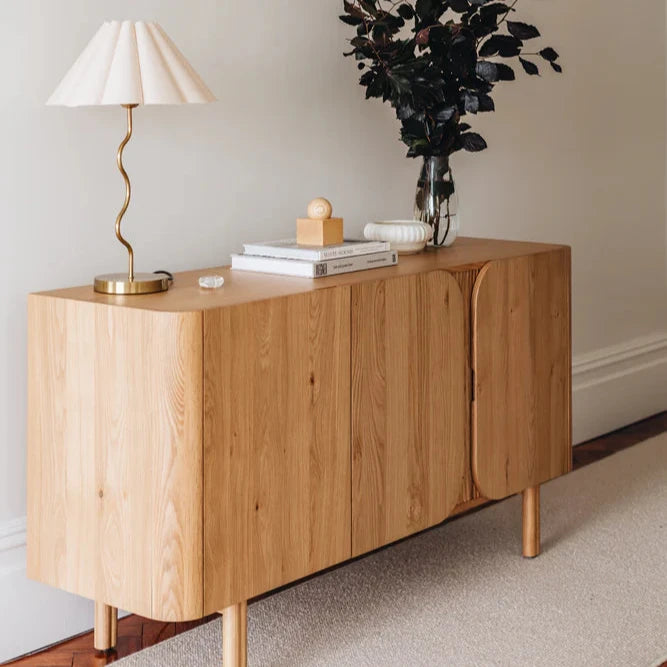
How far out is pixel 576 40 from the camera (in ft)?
12.2

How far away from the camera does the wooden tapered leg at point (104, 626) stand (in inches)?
89.4

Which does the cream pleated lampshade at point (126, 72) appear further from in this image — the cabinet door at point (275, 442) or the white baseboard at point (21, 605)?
the white baseboard at point (21, 605)

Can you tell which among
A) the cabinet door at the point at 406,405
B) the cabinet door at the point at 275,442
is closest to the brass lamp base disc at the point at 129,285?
the cabinet door at the point at 275,442

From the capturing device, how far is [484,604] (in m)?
2.52

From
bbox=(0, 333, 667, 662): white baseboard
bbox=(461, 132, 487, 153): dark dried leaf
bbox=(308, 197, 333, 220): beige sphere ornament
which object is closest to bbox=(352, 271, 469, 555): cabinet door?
bbox=(308, 197, 333, 220): beige sphere ornament

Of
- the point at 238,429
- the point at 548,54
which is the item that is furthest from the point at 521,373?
the point at 238,429

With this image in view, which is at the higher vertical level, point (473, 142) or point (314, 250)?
point (473, 142)

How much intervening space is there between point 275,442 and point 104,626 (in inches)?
24.3

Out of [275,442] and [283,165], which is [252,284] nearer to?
[275,442]

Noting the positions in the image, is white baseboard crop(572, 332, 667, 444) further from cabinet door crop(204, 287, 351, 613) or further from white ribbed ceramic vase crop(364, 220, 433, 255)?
cabinet door crop(204, 287, 351, 613)

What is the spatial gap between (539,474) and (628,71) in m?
1.90

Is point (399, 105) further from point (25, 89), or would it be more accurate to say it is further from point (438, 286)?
point (25, 89)

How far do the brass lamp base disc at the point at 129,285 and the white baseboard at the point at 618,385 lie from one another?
83.5 inches

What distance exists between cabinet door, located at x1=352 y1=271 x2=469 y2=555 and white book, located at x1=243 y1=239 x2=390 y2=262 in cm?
12
